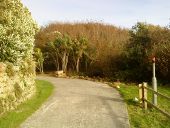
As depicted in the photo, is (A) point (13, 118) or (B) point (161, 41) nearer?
(A) point (13, 118)

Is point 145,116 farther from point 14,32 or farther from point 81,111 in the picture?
point 14,32

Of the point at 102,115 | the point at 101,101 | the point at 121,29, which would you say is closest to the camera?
the point at 102,115

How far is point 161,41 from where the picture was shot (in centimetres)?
2600

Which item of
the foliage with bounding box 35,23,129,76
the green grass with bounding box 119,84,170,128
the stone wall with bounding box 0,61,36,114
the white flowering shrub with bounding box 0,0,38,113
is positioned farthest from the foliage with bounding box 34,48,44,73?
the green grass with bounding box 119,84,170,128

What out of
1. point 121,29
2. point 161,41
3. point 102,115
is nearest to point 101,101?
point 102,115

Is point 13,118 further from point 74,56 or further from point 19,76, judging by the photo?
point 74,56

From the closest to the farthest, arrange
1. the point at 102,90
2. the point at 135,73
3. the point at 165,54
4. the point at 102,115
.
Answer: the point at 102,115
the point at 102,90
the point at 165,54
the point at 135,73

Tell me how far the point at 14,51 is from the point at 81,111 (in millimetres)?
3485

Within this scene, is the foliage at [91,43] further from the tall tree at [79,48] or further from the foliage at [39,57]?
the foliage at [39,57]

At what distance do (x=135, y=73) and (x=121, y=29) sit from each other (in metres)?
14.9

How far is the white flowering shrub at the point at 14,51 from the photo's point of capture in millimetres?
13703

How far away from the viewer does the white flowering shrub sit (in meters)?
13.7

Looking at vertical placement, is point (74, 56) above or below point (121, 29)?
below

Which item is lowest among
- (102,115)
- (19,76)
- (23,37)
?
(102,115)
